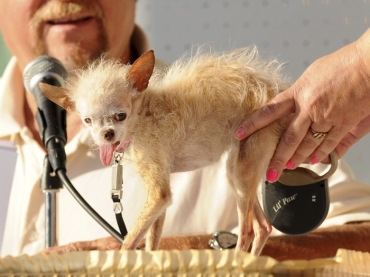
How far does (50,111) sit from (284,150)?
0.30 metres

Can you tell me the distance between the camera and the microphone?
67 centimetres

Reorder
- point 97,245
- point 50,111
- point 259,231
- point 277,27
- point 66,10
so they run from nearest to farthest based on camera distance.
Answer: point 259,231 < point 50,111 < point 97,245 < point 66,10 < point 277,27

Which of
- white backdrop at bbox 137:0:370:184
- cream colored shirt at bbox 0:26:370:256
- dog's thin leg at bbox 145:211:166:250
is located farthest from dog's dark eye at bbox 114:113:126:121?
white backdrop at bbox 137:0:370:184

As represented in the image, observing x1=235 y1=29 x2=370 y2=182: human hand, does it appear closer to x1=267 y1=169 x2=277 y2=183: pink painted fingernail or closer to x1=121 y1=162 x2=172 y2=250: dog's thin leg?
x1=267 y1=169 x2=277 y2=183: pink painted fingernail

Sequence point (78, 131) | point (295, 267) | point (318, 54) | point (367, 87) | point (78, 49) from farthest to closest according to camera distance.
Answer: point (318, 54)
point (78, 131)
point (78, 49)
point (367, 87)
point (295, 267)

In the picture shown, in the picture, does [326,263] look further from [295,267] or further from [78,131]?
[78,131]

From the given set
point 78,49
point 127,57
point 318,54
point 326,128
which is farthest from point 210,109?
point 318,54

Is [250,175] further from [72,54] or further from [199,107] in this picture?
[72,54]

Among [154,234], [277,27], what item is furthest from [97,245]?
[277,27]

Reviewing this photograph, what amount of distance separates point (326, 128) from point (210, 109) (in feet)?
0.53

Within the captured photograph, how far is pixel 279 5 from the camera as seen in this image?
1439 millimetres

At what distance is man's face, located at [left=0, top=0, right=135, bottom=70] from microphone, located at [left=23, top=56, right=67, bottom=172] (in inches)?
14.3

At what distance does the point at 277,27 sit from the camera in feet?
4.73

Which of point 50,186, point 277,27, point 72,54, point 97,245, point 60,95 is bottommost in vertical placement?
point 97,245
